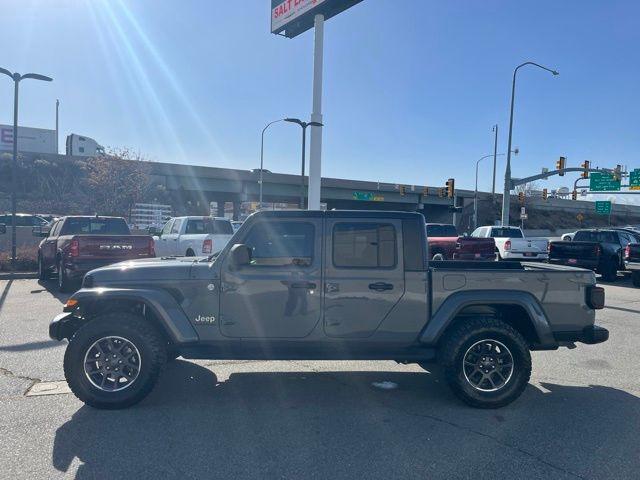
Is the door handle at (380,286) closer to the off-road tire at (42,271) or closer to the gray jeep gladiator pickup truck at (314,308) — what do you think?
the gray jeep gladiator pickup truck at (314,308)

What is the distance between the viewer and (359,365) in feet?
21.3

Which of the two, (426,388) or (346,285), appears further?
(426,388)

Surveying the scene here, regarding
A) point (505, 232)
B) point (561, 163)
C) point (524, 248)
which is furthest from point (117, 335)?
point (561, 163)

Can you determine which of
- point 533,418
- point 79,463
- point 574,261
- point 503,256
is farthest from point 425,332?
point 503,256

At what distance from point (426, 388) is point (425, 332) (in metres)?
1.04

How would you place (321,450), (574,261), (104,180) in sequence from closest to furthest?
1. (321,450)
2. (574,261)
3. (104,180)

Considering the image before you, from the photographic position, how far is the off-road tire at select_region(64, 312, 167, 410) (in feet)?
15.6

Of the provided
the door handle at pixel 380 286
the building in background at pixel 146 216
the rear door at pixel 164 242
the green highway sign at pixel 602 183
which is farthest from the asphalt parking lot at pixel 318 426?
the green highway sign at pixel 602 183

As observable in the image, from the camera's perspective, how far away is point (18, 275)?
14.9 metres

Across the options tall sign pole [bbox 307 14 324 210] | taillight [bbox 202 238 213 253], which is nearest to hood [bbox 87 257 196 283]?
taillight [bbox 202 238 213 253]

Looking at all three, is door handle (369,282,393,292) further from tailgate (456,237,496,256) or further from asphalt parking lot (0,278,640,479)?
tailgate (456,237,496,256)

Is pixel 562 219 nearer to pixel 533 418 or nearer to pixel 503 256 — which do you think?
pixel 503 256

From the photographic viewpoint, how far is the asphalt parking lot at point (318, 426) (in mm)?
3744

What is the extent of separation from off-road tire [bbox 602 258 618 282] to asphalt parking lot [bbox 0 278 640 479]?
11.4 meters
